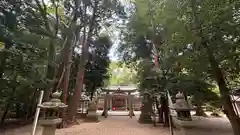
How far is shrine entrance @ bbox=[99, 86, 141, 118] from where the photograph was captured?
12.8 m

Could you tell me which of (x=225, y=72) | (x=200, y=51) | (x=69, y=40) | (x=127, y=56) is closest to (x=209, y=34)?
(x=200, y=51)

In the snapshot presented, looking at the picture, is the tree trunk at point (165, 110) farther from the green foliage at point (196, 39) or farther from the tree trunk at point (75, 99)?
the tree trunk at point (75, 99)

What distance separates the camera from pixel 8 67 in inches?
279

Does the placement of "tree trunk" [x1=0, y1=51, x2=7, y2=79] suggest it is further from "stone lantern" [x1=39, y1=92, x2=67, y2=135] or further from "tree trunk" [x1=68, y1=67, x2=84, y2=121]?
"stone lantern" [x1=39, y1=92, x2=67, y2=135]

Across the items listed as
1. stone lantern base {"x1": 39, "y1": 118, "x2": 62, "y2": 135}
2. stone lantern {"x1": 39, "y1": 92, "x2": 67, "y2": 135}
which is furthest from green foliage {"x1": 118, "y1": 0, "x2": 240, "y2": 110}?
stone lantern base {"x1": 39, "y1": 118, "x2": 62, "y2": 135}

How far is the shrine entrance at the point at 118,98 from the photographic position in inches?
505

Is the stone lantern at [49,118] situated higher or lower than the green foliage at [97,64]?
lower

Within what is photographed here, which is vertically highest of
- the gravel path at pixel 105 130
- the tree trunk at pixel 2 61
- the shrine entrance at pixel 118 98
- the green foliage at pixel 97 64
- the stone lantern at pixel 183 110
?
the green foliage at pixel 97 64

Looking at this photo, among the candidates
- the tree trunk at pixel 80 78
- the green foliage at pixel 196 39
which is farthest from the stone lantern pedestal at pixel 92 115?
the green foliage at pixel 196 39

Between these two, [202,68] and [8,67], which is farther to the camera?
[8,67]

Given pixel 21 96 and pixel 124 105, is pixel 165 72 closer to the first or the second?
pixel 21 96

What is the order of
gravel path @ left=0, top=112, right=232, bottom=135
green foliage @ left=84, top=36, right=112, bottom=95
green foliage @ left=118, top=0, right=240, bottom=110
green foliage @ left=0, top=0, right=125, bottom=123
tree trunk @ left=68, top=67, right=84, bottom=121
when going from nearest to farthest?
green foliage @ left=118, top=0, right=240, bottom=110 < green foliage @ left=0, top=0, right=125, bottom=123 < gravel path @ left=0, top=112, right=232, bottom=135 < tree trunk @ left=68, top=67, right=84, bottom=121 < green foliage @ left=84, top=36, right=112, bottom=95

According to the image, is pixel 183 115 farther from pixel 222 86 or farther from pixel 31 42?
pixel 31 42

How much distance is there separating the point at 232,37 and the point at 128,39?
22.2 ft
